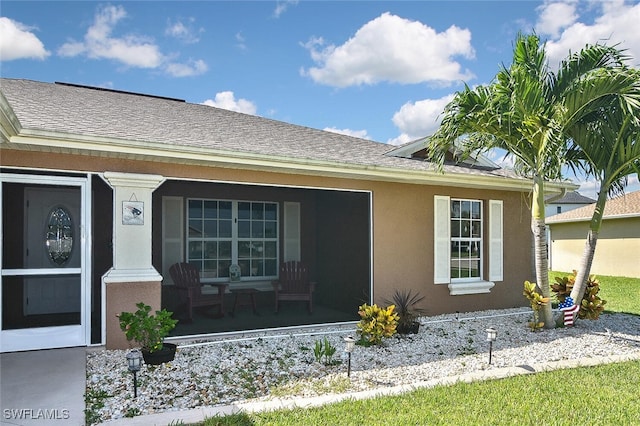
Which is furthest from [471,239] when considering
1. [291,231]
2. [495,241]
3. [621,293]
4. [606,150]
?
[621,293]

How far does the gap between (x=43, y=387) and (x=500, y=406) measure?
4411mm

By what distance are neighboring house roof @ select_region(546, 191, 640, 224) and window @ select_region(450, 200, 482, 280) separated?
9037 mm

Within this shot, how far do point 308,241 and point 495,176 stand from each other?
14.4ft

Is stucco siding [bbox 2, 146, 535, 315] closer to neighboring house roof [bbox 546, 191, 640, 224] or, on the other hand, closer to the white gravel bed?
the white gravel bed

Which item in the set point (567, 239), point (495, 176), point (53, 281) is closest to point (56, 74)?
point (53, 281)

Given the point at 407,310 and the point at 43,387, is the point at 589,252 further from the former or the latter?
the point at 43,387

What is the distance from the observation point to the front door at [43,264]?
5750mm

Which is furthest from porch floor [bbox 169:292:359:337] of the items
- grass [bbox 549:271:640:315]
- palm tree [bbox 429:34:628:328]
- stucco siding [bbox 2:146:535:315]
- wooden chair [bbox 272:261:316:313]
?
grass [bbox 549:271:640:315]

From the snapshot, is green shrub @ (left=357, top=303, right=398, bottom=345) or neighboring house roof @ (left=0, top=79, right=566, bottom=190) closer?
neighboring house roof @ (left=0, top=79, right=566, bottom=190)

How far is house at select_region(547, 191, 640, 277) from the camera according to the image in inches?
682

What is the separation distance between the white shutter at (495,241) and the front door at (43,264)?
23.8 ft

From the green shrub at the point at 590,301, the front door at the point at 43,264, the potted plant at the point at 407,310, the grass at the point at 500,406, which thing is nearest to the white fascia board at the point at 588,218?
the green shrub at the point at 590,301

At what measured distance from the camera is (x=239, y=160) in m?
6.38

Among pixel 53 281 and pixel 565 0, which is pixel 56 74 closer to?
pixel 53 281
